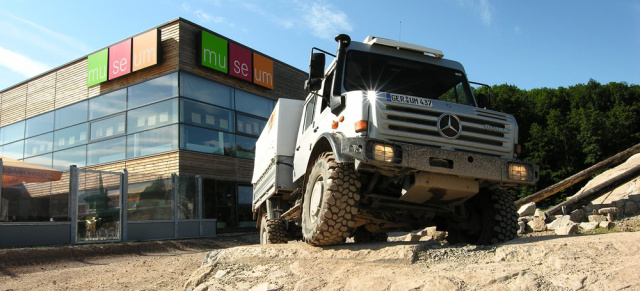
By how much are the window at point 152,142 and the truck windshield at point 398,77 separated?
1385 cm

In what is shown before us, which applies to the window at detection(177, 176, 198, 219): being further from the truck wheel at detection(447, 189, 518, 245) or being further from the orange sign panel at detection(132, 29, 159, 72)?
the truck wheel at detection(447, 189, 518, 245)

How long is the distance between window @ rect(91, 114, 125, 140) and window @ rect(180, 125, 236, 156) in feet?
11.3

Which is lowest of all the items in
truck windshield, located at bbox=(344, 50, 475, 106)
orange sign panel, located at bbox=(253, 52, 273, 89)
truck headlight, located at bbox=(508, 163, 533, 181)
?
truck headlight, located at bbox=(508, 163, 533, 181)

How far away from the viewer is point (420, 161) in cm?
500

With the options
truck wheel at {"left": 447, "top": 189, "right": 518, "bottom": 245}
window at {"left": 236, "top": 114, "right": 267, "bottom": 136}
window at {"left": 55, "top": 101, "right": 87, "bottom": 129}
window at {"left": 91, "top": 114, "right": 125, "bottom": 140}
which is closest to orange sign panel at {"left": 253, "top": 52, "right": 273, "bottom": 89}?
window at {"left": 236, "top": 114, "right": 267, "bottom": 136}

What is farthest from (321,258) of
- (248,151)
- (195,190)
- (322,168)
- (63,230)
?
(248,151)

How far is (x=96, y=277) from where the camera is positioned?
8.46m

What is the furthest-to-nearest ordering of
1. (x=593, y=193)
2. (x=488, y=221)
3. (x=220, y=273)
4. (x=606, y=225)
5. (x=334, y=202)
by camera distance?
1. (x=593, y=193)
2. (x=606, y=225)
3. (x=488, y=221)
4. (x=220, y=273)
5. (x=334, y=202)

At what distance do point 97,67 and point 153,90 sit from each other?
3.56 m

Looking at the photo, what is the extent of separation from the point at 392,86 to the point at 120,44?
57.3 feet

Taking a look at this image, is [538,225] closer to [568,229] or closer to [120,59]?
[568,229]

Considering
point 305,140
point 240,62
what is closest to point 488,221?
point 305,140

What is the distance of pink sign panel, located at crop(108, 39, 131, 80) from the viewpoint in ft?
66.1

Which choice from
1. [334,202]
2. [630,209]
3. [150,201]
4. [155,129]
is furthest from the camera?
[155,129]
